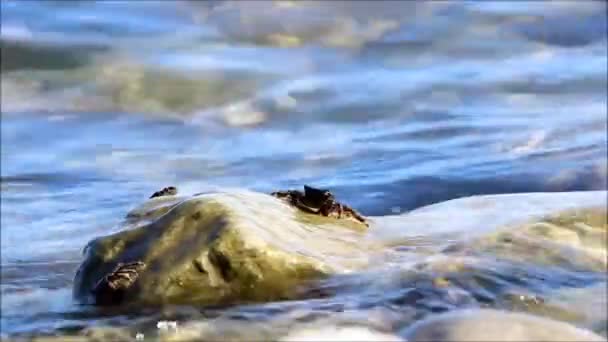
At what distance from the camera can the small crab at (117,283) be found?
2.90 meters

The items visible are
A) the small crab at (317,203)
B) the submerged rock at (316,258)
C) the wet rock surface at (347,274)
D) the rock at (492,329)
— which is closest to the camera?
the rock at (492,329)

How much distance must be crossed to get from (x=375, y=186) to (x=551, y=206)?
6.70 feet

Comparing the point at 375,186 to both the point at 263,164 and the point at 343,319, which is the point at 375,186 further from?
the point at 343,319

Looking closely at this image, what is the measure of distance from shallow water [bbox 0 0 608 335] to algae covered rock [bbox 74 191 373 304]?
0.46 feet

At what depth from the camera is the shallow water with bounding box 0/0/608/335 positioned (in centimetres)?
551

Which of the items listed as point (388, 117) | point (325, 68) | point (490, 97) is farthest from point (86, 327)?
point (325, 68)

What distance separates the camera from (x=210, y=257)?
2887 millimetres

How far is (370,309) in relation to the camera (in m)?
2.69

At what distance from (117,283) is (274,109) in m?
5.56

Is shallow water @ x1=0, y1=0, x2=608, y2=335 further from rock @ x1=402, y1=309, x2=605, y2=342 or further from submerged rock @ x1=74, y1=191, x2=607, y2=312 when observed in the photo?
rock @ x1=402, y1=309, x2=605, y2=342

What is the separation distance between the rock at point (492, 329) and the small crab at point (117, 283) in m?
0.82

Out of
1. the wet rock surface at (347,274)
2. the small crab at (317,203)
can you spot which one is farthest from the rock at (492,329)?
the small crab at (317,203)

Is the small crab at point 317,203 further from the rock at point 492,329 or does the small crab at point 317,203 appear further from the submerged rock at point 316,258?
the rock at point 492,329

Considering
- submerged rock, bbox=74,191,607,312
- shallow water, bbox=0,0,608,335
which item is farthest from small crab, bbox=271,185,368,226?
shallow water, bbox=0,0,608,335
